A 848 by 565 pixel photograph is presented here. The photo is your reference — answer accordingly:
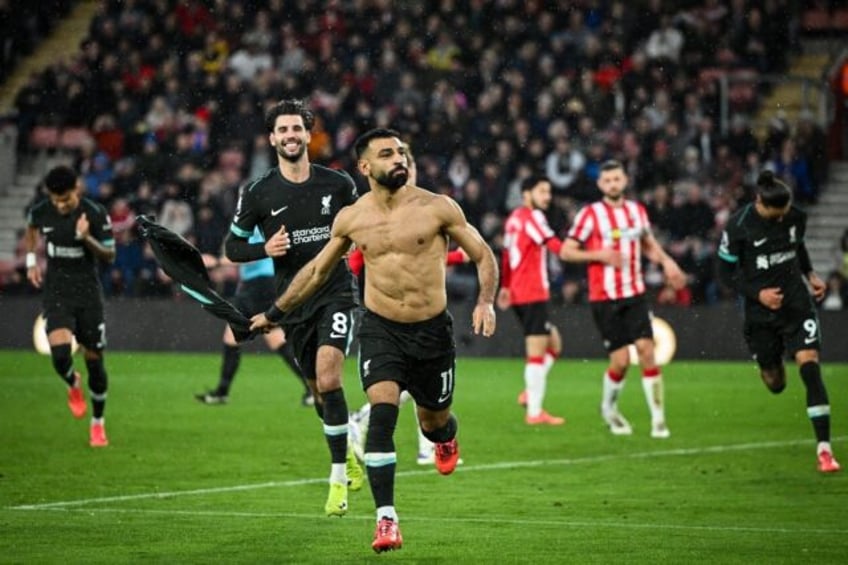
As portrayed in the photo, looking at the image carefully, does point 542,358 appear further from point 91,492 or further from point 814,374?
point 91,492

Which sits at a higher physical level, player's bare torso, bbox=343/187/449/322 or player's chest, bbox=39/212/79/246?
player's bare torso, bbox=343/187/449/322

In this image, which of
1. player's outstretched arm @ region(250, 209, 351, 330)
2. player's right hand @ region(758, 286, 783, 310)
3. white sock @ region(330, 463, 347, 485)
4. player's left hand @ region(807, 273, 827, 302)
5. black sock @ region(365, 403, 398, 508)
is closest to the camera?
black sock @ region(365, 403, 398, 508)

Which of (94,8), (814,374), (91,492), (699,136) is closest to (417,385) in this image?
(91,492)

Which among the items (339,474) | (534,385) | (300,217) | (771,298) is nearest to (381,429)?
(339,474)

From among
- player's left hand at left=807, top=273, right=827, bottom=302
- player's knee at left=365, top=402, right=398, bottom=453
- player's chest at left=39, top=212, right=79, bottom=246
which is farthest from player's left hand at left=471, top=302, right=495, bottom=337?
player's chest at left=39, top=212, right=79, bottom=246

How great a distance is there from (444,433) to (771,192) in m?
4.25

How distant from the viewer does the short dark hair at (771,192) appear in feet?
45.0

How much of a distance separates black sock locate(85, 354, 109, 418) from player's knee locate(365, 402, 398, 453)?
6329mm

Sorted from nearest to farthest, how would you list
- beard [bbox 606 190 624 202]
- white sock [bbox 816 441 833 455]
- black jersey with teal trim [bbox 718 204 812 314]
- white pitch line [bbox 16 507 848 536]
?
white pitch line [bbox 16 507 848 536], white sock [bbox 816 441 833 455], black jersey with teal trim [bbox 718 204 812 314], beard [bbox 606 190 624 202]

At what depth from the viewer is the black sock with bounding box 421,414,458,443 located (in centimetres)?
1065

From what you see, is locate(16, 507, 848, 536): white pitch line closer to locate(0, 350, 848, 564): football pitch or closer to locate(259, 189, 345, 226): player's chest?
locate(0, 350, 848, 564): football pitch

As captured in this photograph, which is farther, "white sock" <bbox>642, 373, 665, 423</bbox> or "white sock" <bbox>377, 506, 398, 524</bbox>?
"white sock" <bbox>642, 373, 665, 423</bbox>

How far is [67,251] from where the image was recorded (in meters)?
15.8

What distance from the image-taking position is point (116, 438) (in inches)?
644
